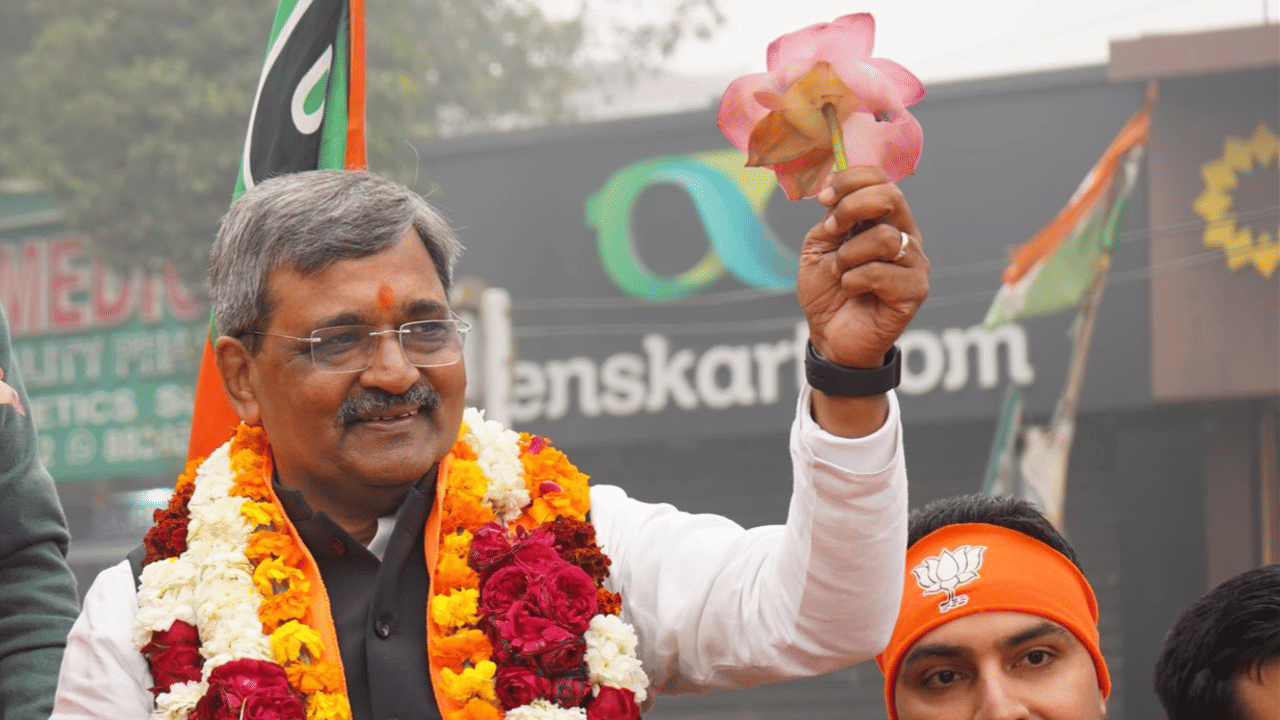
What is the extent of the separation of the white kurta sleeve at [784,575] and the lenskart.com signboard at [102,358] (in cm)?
1390

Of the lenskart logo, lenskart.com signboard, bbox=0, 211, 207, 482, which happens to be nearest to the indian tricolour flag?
the lenskart logo

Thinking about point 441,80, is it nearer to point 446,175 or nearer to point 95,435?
point 446,175

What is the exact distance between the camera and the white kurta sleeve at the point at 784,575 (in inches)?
81.3

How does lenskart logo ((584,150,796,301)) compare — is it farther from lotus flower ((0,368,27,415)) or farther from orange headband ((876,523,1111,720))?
lotus flower ((0,368,27,415))

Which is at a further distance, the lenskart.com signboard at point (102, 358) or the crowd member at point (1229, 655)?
the lenskart.com signboard at point (102, 358)

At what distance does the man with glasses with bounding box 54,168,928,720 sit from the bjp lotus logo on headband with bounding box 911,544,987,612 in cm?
55

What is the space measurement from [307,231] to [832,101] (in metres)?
0.90

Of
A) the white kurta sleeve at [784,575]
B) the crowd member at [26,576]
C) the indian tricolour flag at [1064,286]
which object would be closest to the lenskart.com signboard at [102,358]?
the indian tricolour flag at [1064,286]

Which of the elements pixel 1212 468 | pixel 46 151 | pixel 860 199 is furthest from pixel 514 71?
pixel 860 199

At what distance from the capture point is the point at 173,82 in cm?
1428

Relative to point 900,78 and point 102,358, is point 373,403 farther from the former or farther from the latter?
point 102,358

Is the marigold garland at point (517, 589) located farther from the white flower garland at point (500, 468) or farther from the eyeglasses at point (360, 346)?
the eyeglasses at point (360, 346)

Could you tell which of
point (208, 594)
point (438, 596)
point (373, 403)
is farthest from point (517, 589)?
point (208, 594)

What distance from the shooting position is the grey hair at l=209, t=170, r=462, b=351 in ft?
8.31
